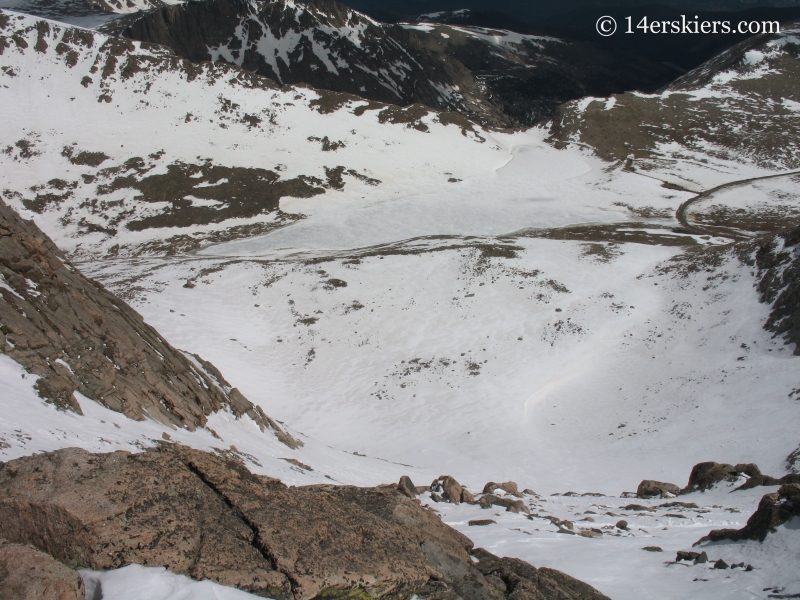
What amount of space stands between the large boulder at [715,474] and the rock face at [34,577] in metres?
16.3

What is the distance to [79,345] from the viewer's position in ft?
44.3

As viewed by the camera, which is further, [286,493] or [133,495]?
[286,493]

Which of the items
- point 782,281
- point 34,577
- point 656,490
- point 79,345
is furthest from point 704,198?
point 34,577

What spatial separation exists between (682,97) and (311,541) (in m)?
135

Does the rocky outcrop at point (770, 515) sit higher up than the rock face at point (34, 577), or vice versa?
the rock face at point (34, 577)

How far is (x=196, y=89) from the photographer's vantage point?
3583 inches

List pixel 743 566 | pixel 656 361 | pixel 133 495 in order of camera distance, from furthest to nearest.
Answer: pixel 656 361
pixel 743 566
pixel 133 495

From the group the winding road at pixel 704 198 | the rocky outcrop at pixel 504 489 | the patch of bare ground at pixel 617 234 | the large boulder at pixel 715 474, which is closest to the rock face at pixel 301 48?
the winding road at pixel 704 198

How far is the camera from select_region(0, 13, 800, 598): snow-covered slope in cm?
1869

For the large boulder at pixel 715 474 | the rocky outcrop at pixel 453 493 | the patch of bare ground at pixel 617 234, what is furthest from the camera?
the patch of bare ground at pixel 617 234

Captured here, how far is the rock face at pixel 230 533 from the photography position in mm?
5328

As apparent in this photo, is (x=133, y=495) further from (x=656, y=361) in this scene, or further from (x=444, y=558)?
(x=656, y=361)

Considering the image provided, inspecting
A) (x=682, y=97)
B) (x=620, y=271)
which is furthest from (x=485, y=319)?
(x=682, y=97)

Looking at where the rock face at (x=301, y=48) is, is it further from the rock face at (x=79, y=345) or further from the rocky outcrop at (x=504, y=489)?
the rocky outcrop at (x=504, y=489)
